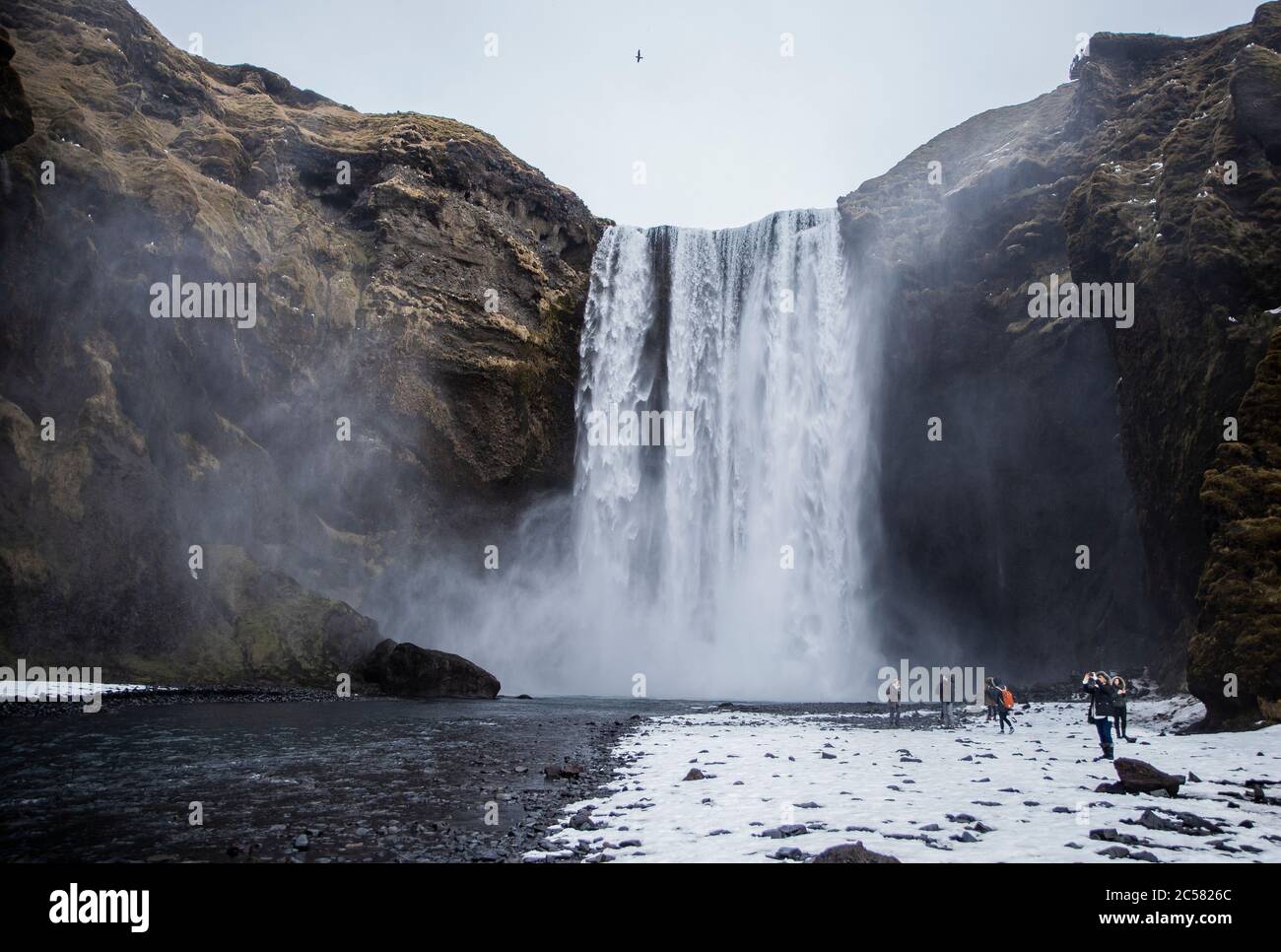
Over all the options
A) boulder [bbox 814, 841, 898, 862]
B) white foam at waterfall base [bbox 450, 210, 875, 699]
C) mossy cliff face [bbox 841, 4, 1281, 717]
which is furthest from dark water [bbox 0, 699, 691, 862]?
white foam at waterfall base [bbox 450, 210, 875, 699]

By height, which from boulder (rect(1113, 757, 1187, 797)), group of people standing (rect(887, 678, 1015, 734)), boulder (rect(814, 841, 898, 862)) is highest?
boulder (rect(814, 841, 898, 862))

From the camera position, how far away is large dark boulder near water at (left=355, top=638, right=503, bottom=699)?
111 ft

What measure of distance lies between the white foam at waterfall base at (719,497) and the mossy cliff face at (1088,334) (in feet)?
11.5

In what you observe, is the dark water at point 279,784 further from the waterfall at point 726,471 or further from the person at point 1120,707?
the waterfall at point 726,471

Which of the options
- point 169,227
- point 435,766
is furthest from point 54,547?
point 435,766

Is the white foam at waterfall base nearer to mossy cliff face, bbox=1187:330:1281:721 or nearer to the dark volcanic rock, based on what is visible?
mossy cliff face, bbox=1187:330:1281:721

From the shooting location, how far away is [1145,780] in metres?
10.2

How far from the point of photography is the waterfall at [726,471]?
4197 cm

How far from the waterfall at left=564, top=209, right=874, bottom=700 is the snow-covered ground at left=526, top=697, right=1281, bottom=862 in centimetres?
2378

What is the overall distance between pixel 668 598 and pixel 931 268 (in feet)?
76.0

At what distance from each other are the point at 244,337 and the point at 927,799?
1500 inches

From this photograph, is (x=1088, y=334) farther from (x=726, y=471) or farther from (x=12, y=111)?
(x=12, y=111)

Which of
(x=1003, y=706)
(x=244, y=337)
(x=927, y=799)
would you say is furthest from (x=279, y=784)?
(x=244, y=337)

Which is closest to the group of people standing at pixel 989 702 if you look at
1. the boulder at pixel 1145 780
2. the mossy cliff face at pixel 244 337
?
the boulder at pixel 1145 780
